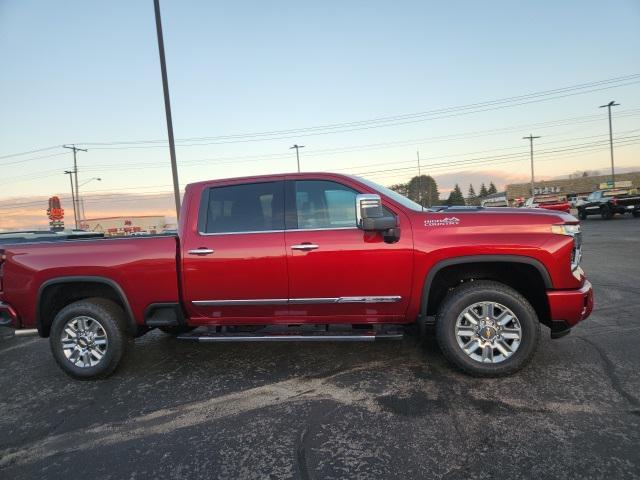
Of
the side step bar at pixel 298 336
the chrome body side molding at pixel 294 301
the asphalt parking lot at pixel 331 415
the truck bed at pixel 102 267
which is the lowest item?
the asphalt parking lot at pixel 331 415

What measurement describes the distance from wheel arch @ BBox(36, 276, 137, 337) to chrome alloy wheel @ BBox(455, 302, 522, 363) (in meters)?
3.19

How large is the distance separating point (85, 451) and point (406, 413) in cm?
231

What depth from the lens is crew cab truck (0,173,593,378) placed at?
3.84 m

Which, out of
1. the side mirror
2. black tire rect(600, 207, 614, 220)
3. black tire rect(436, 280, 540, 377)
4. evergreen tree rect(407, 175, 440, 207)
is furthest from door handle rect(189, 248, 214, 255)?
black tire rect(600, 207, 614, 220)

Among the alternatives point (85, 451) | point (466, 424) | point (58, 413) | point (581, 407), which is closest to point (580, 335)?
point (581, 407)

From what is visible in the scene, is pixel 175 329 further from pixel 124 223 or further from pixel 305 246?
pixel 124 223

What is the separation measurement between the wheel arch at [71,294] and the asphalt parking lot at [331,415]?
60 cm

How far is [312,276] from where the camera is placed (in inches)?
160

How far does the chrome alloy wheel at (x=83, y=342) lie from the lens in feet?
14.5

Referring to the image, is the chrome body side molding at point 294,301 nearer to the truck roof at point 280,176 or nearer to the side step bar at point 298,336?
the side step bar at point 298,336

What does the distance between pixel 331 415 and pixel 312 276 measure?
123 centimetres

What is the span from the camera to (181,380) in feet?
14.0

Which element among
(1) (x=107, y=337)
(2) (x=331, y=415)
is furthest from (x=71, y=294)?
(2) (x=331, y=415)

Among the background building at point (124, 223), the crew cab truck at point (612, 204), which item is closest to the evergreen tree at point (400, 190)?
the crew cab truck at point (612, 204)
